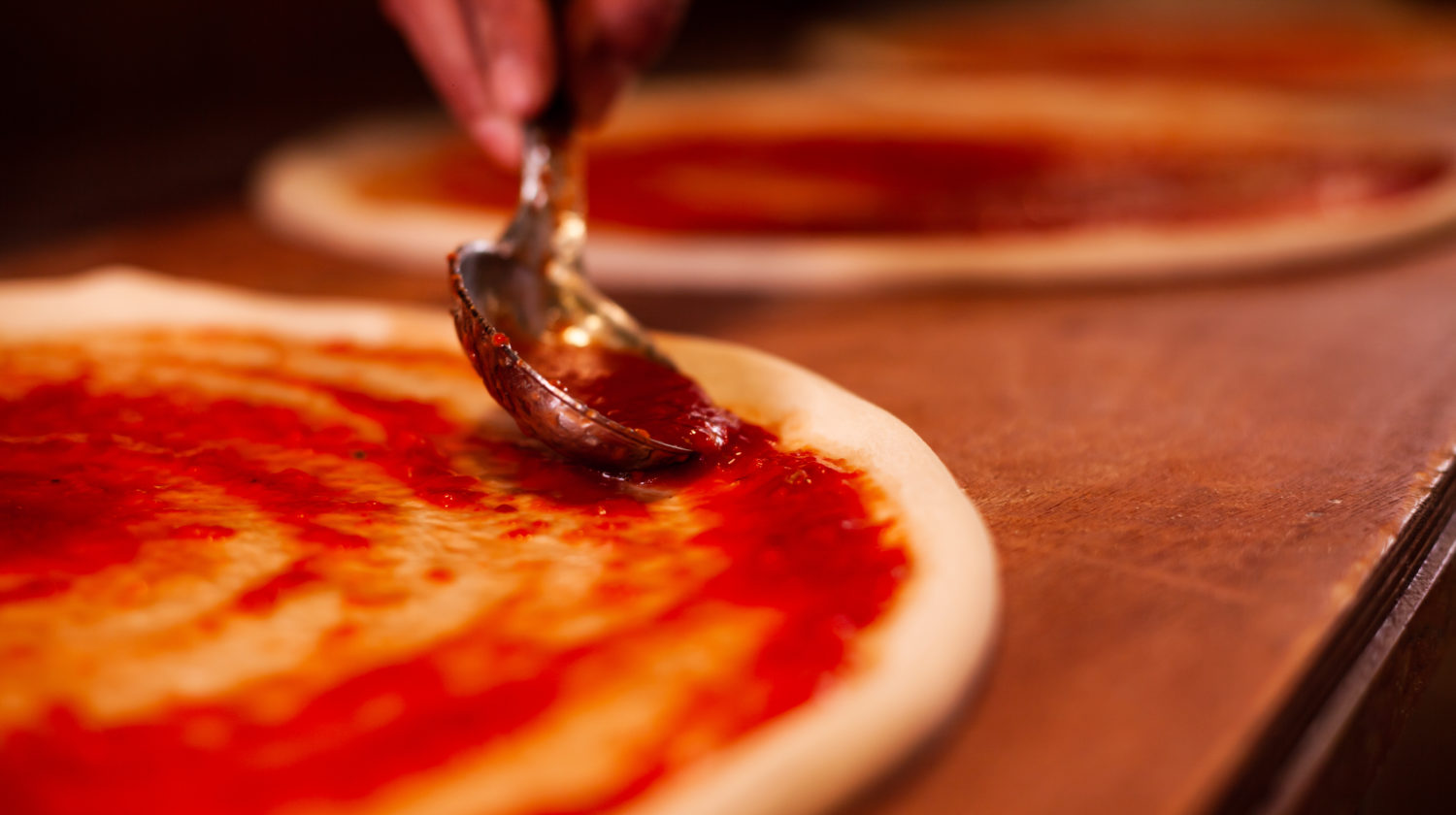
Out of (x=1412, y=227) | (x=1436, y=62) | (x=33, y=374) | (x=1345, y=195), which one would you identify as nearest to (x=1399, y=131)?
(x=1345, y=195)

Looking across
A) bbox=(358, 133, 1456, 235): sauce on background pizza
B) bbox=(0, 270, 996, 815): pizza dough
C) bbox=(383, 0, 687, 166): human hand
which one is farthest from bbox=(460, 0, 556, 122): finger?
bbox=(358, 133, 1456, 235): sauce on background pizza

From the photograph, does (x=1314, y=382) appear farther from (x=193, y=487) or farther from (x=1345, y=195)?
(x=193, y=487)

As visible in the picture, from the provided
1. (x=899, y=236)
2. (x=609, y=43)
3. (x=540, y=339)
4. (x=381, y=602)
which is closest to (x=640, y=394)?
(x=540, y=339)

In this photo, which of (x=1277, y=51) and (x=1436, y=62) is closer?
(x=1436, y=62)

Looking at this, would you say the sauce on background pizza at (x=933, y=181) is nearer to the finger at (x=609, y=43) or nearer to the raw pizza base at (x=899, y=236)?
the raw pizza base at (x=899, y=236)

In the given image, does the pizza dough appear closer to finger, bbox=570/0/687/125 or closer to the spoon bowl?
the spoon bowl

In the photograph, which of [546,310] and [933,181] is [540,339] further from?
[933,181]
